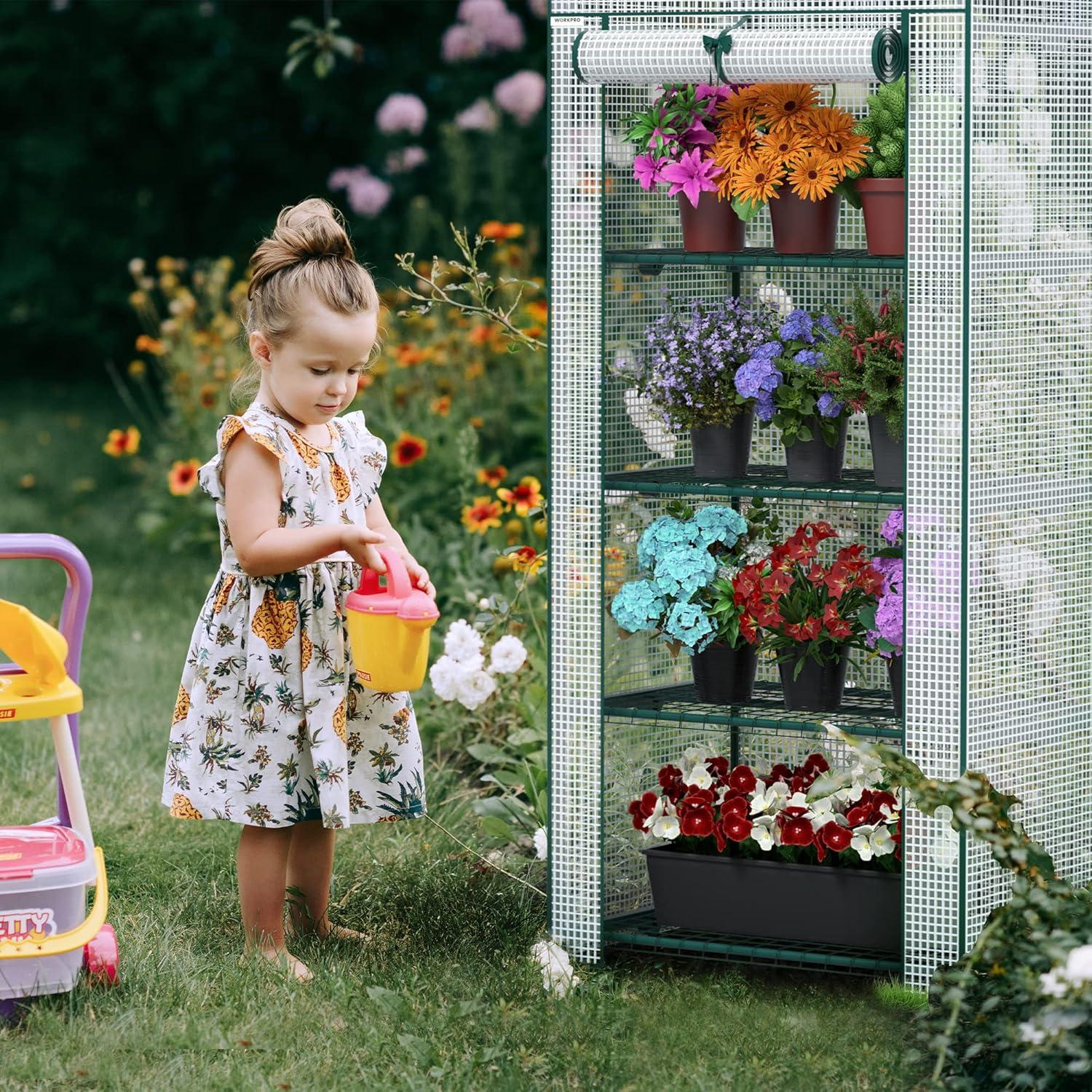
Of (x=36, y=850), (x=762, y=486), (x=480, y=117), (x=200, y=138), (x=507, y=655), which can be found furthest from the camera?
(x=200, y=138)

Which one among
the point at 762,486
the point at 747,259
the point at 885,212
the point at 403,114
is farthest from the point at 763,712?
the point at 403,114

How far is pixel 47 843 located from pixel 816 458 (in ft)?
5.47

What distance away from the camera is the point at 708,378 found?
374 centimetres

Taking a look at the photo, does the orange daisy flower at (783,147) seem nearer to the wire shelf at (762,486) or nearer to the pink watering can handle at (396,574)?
the wire shelf at (762,486)

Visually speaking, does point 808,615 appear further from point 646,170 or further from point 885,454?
point 646,170

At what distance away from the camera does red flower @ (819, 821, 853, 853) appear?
12.1 feet

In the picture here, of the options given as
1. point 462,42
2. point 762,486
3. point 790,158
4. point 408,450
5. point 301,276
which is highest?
point 462,42

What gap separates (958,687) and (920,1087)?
28.2 inches

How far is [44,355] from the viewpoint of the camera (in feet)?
46.9

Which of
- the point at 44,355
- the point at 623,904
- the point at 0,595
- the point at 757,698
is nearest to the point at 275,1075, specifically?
the point at 623,904

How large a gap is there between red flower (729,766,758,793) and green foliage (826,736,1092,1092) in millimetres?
639

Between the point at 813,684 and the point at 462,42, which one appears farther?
the point at 462,42

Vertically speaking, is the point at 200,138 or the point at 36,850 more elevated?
the point at 200,138

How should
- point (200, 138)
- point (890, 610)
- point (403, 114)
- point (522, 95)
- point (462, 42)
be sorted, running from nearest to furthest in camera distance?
1. point (890, 610)
2. point (403, 114)
3. point (522, 95)
4. point (462, 42)
5. point (200, 138)
